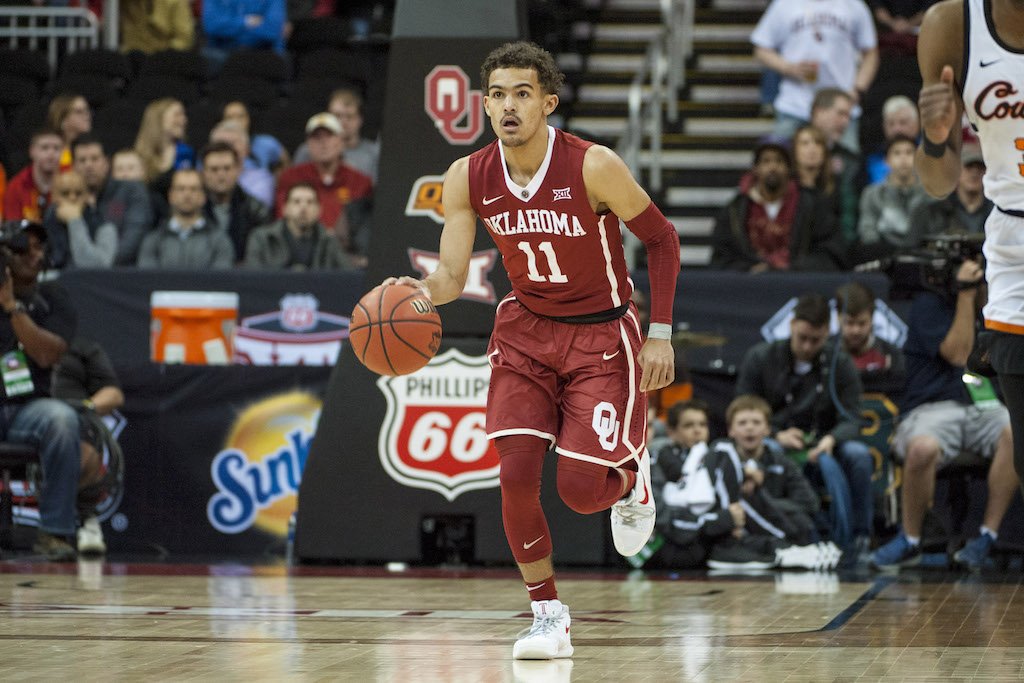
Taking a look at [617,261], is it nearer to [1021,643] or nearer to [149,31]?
[1021,643]

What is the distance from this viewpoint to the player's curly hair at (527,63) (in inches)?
217

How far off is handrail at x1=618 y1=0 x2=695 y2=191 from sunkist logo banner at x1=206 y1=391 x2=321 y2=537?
3.77m

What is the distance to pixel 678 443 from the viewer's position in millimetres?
8953

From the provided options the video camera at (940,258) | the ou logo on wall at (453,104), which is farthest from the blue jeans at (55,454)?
the video camera at (940,258)

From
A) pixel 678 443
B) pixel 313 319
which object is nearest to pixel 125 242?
pixel 313 319

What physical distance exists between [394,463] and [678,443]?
1.60 metres

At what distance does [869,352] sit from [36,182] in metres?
6.12

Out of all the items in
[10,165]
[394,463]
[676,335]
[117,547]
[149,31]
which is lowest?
[117,547]

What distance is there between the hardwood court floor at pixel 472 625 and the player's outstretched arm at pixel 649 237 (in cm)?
99

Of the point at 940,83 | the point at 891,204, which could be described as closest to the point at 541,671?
the point at 940,83

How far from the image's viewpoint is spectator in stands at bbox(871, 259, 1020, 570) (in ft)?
28.2

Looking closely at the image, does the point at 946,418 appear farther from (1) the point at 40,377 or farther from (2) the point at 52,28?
(2) the point at 52,28

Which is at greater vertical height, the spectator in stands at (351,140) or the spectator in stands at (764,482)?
the spectator in stands at (351,140)

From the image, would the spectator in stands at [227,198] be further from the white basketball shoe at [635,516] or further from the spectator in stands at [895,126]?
the white basketball shoe at [635,516]
